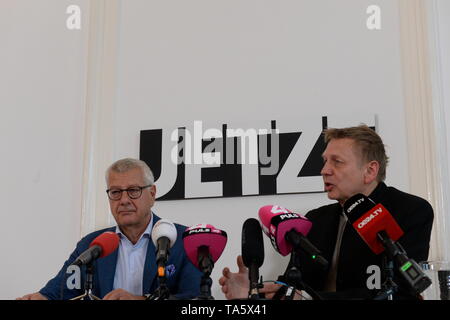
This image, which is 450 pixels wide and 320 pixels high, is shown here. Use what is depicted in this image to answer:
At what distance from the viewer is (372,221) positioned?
2100 mm

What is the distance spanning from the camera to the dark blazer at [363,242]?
9.36 ft

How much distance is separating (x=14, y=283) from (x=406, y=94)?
2735mm

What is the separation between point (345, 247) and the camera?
3.04 metres

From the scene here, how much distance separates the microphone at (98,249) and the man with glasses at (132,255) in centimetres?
49

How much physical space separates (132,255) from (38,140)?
60.4 inches

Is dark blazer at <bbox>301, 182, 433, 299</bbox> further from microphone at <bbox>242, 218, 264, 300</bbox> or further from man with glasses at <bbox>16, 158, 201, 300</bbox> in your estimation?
microphone at <bbox>242, 218, 264, 300</bbox>

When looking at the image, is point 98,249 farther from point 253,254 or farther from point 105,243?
point 253,254

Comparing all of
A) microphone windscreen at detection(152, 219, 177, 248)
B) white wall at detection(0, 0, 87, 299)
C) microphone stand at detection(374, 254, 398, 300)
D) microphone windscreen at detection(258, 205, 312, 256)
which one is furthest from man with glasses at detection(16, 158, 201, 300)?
microphone stand at detection(374, 254, 398, 300)

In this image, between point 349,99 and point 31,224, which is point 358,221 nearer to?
point 349,99

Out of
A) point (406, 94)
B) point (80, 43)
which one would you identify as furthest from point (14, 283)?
point (406, 94)

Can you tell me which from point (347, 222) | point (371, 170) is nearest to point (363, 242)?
point (347, 222)

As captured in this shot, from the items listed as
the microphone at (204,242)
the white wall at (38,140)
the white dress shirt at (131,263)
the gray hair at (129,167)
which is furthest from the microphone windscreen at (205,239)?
the white wall at (38,140)

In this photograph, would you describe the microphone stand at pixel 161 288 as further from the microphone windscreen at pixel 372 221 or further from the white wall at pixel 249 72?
the white wall at pixel 249 72

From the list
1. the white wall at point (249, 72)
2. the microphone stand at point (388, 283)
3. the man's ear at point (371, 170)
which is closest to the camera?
the microphone stand at point (388, 283)
